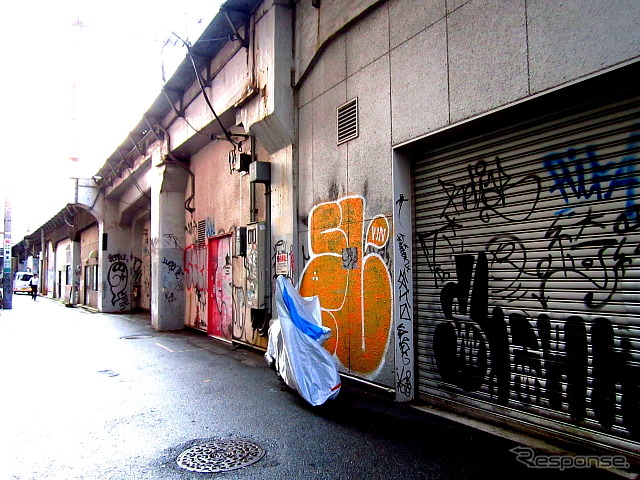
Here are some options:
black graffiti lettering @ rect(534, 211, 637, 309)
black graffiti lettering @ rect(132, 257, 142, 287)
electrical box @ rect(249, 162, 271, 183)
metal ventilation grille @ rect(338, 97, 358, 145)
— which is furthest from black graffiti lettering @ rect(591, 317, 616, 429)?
black graffiti lettering @ rect(132, 257, 142, 287)

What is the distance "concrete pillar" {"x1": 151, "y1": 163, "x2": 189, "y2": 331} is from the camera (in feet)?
49.0

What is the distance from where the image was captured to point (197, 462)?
165 inches

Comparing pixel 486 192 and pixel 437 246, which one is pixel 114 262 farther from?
pixel 486 192

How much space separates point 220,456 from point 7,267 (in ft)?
88.0

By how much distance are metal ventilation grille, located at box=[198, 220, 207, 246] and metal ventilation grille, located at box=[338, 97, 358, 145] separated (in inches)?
287

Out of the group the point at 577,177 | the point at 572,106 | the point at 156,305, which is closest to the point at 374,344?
the point at 577,177

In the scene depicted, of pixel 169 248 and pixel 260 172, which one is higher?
pixel 260 172

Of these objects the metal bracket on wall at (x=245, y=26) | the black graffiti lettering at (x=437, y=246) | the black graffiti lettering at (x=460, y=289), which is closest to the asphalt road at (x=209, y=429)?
the black graffiti lettering at (x=460, y=289)

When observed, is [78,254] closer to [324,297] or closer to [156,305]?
[156,305]

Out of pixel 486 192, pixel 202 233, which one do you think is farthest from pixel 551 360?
pixel 202 233

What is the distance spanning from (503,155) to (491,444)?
9.98 feet

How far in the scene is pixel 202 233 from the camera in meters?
13.9

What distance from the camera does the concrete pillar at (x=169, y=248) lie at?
14922 millimetres

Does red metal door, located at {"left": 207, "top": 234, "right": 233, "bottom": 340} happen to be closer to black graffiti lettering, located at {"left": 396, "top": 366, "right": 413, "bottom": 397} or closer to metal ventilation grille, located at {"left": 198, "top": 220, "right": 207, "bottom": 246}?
metal ventilation grille, located at {"left": 198, "top": 220, "right": 207, "bottom": 246}
